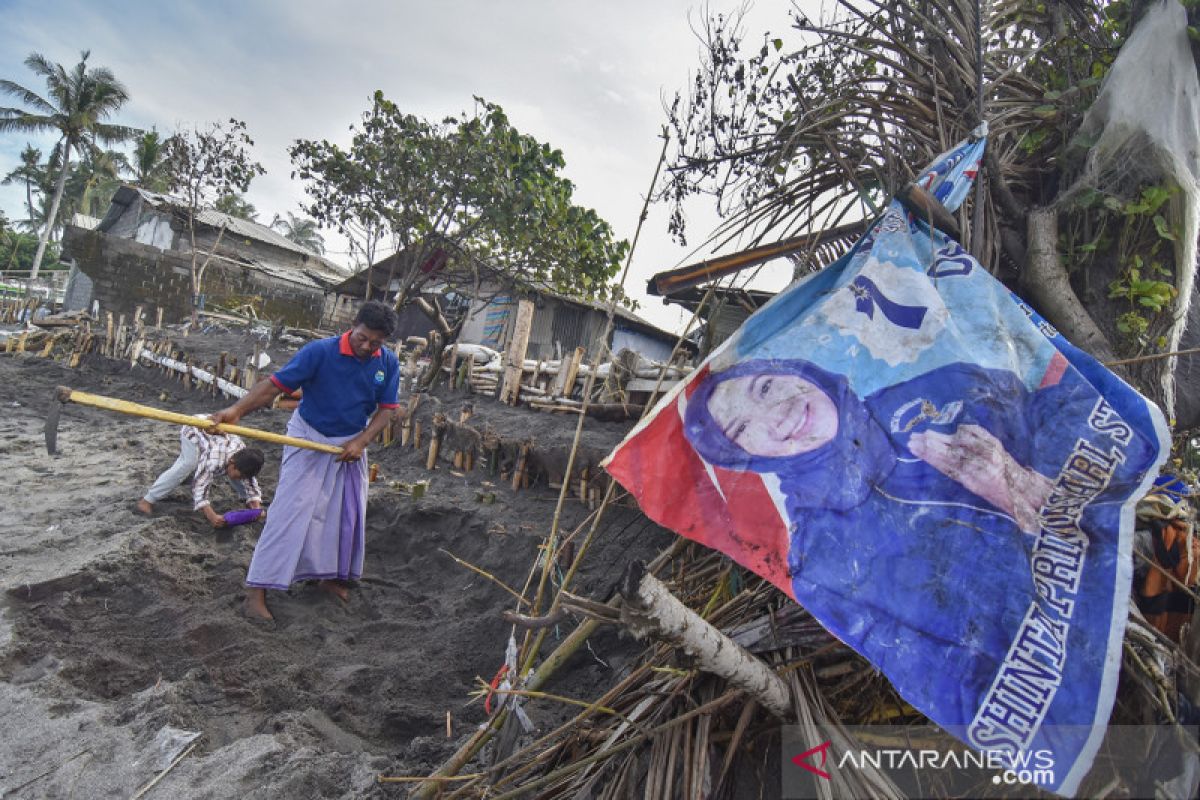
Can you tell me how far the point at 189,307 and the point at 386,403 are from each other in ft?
54.6

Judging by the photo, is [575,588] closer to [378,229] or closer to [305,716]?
[305,716]

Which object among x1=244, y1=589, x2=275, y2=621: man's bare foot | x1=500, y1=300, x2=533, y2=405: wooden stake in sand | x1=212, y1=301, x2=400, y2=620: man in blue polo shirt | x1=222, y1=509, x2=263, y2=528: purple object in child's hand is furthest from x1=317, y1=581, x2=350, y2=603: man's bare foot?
x1=500, y1=300, x2=533, y2=405: wooden stake in sand

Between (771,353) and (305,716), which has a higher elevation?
(771,353)

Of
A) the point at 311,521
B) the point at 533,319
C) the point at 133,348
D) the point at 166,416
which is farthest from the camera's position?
the point at 533,319

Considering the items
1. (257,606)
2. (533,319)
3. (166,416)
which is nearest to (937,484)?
(257,606)

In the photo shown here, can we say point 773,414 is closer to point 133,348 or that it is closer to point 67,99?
point 133,348

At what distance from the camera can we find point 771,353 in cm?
198

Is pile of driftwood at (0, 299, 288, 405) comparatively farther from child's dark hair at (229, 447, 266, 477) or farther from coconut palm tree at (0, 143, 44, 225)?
coconut palm tree at (0, 143, 44, 225)

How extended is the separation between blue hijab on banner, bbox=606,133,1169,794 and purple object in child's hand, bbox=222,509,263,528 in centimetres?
398

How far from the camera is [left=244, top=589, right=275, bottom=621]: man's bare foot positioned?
344 centimetres

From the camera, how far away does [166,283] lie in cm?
1644

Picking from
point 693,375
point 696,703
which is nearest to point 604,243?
point 693,375

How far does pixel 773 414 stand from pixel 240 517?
176 inches

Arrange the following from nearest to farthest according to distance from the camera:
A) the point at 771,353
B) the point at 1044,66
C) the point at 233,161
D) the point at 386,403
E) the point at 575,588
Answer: the point at 771,353
the point at 1044,66
the point at 575,588
the point at 386,403
the point at 233,161
